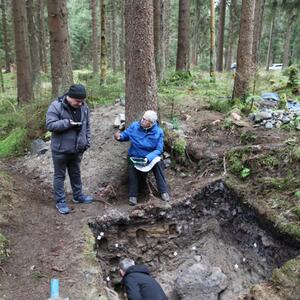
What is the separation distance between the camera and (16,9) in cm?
1286

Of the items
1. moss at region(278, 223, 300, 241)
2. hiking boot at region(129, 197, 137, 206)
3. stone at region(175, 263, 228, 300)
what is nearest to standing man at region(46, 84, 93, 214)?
hiking boot at region(129, 197, 137, 206)

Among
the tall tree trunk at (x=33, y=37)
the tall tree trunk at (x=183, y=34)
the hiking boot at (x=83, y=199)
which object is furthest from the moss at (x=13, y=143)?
the tall tree trunk at (x=33, y=37)

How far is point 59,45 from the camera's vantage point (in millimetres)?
9289

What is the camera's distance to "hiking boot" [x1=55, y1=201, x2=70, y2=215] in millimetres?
6396

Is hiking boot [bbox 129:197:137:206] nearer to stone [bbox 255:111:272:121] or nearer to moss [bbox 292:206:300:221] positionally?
moss [bbox 292:206:300:221]

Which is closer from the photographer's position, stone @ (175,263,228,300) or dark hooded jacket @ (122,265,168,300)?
dark hooded jacket @ (122,265,168,300)

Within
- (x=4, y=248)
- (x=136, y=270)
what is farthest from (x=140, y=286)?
(x=4, y=248)

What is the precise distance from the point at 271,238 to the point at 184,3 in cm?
1121

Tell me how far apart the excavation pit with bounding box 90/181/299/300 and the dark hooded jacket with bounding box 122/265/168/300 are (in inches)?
39.1

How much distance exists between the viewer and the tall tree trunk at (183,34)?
14.4 meters

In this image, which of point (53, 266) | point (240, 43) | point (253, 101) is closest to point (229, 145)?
point (253, 101)

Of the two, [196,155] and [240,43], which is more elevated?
[240,43]

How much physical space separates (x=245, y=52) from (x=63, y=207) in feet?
22.0

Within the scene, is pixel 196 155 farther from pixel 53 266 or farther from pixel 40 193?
pixel 53 266
